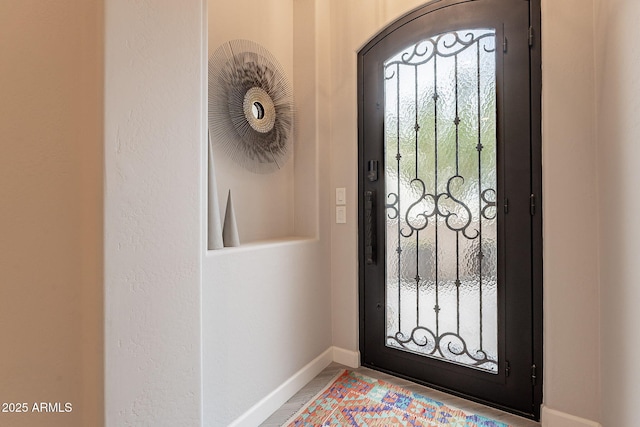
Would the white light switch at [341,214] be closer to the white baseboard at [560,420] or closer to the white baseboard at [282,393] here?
the white baseboard at [282,393]

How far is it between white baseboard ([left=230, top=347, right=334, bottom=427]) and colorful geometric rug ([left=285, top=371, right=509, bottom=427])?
14 cm

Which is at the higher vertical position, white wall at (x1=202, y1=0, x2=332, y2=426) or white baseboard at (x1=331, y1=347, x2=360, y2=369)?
white wall at (x1=202, y1=0, x2=332, y2=426)

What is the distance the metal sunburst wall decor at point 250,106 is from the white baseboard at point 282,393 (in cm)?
137

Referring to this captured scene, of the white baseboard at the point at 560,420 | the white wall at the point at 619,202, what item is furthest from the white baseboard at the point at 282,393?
the white wall at the point at 619,202

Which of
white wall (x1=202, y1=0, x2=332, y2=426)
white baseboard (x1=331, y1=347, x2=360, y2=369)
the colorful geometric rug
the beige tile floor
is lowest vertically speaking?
the beige tile floor

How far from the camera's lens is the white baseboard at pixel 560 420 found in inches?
55.7

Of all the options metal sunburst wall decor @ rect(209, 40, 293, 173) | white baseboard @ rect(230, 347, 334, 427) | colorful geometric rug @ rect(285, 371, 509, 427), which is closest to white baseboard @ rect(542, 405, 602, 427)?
colorful geometric rug @ rect(285, 371, 509, 427)

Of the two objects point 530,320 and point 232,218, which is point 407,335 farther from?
point 232,218

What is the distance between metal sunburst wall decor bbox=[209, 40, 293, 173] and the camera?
171cm

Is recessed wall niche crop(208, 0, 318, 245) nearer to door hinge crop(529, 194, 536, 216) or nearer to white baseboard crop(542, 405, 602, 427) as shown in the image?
door hinge crop(529, 194, 536, 216)
